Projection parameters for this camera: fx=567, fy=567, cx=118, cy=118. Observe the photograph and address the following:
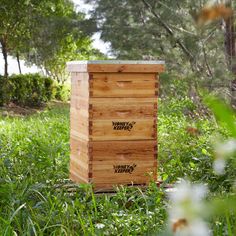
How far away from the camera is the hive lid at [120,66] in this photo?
389 cm

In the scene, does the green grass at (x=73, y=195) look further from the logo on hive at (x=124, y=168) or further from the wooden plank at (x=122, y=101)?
the wooden plank at (x=122, y=101)

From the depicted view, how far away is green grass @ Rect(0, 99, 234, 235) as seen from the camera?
2854 millimetres

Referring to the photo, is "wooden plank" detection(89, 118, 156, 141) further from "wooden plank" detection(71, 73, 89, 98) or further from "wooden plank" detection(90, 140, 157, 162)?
"wooden plank" detection(71, 73, 89, 98)

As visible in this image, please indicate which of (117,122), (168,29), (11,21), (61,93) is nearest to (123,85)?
(117,122)

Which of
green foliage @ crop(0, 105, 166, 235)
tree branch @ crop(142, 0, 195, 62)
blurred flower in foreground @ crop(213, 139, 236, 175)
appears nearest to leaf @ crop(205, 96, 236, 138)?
blurred flower in foreground @ crop(213, 139, 236, 175)

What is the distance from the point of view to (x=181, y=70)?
1016cm

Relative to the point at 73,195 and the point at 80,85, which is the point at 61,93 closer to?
the point at 80,85

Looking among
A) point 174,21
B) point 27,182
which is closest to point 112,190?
point 27,182

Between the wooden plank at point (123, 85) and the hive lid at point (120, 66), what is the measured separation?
5 centimetres

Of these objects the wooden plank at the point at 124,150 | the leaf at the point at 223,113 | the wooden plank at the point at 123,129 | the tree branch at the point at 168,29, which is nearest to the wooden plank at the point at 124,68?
the wooden plank at the point at 123,129

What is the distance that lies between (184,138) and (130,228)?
342 centimetres

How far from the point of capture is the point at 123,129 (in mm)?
4047

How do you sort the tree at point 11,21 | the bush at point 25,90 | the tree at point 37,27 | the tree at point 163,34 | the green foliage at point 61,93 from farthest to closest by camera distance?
the green foliage at point 61,93, the tree at point 11,21, the bush at point 25,90, the tree at point 37,27, the tree at point 163,34

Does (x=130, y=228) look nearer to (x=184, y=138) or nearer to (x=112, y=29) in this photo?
(x=184, y=138)
